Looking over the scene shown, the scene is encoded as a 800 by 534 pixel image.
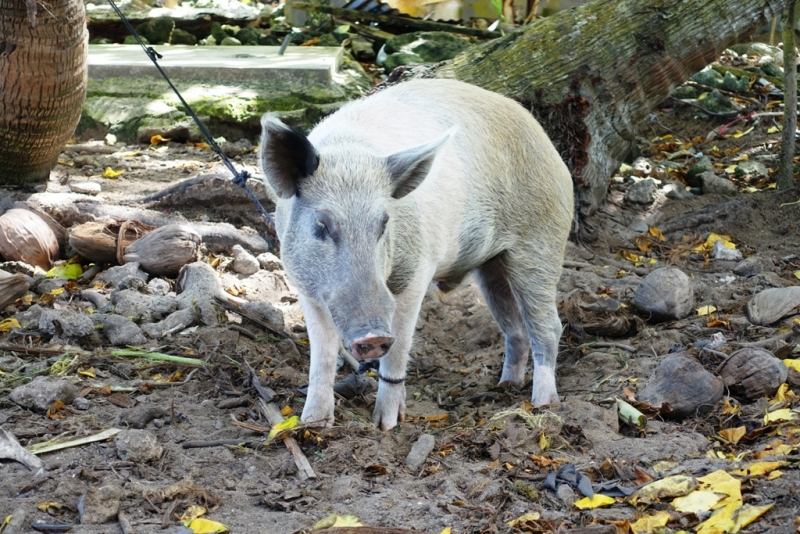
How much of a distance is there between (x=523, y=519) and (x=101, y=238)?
140 inches

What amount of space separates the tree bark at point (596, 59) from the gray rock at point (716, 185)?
123cm

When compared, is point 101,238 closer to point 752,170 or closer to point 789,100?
point 789,100

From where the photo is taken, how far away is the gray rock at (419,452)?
11.8 ft

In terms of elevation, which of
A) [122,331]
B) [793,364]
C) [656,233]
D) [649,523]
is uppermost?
[649,523]

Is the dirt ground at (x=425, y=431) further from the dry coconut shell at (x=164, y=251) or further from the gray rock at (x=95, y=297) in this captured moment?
the gray rock at (x=95, y=297)

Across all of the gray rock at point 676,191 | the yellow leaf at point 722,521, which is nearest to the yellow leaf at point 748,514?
the yellow leaf at point 722,521

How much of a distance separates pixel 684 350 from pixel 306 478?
2245 mm

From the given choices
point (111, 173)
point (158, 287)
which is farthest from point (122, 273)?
point (111, 173)

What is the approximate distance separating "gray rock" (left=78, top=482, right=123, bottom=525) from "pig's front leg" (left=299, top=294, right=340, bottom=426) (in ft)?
3.58

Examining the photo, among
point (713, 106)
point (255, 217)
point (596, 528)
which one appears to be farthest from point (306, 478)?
point (713, 106)

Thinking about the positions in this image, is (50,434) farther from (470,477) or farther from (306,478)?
(470,477)

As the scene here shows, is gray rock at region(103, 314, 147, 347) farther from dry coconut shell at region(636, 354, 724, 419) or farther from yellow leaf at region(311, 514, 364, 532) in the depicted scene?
dry coconut shell at region(636, 354, 724, 419)

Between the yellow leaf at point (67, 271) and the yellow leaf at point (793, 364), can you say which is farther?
the yellow leaf at point (67, 271)

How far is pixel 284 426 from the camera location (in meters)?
3.73
